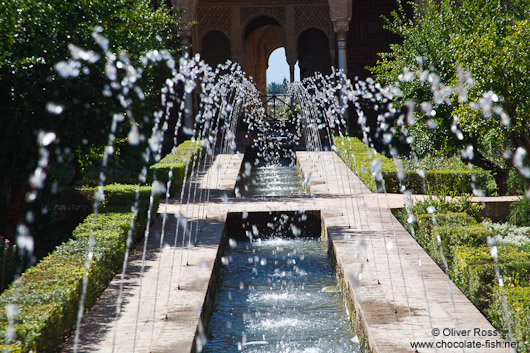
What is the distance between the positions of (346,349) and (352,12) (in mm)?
15592

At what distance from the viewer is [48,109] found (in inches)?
234

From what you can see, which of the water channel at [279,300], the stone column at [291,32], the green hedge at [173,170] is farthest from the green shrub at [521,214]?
the stone column at [291,32]

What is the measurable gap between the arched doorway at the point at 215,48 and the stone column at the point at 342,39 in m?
6.59

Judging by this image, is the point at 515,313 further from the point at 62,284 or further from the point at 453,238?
the point at 62,284

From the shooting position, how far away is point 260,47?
27547 millimetres

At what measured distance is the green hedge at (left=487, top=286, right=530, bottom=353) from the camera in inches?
128

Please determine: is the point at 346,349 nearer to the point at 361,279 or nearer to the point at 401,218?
the point at 361,279

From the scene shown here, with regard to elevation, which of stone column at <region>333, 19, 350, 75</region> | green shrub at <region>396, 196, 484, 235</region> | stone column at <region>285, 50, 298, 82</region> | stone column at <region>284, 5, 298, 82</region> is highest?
stone column at <region>284, 5, 298, 82</region>

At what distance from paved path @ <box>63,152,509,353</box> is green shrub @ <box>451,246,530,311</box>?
0.10 metres

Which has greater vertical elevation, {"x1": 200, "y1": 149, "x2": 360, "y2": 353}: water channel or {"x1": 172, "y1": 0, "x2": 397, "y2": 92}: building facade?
{"x1": 172, "y1": 0, "x2": 397, "y2": 92}: building facade

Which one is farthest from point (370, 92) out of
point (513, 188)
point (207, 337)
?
point (207, 337)

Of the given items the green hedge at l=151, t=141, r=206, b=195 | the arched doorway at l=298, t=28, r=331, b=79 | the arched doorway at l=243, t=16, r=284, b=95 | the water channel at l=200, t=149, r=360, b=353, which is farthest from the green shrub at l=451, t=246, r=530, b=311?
the arched doorway at l=243, t=16, r=284, b=95

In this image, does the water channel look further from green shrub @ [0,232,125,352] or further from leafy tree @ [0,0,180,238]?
leafy tree @ [0,0,180,238]

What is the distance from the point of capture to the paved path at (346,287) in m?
3.51
